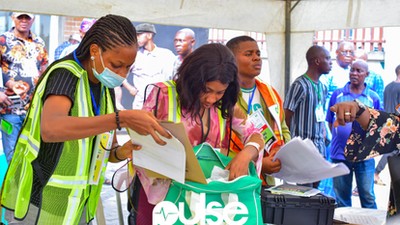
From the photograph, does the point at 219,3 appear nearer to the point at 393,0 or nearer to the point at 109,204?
the point at 393,0

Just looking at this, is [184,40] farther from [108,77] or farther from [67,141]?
[67,141]

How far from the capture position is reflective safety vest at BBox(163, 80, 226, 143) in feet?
8.07

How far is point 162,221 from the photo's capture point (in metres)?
2.24

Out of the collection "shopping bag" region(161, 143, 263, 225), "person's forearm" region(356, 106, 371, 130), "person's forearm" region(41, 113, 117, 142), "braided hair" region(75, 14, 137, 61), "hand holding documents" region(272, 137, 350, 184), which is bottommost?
"shopping bag" region(161, 143, 263, 225)

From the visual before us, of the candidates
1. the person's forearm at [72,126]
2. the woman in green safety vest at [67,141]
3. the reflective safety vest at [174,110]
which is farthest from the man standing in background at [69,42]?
the person's forearm at [72,126]

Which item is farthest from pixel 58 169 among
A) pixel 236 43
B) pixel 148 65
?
pixel 148 65

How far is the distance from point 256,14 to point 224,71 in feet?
9.01

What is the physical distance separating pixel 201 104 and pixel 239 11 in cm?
264

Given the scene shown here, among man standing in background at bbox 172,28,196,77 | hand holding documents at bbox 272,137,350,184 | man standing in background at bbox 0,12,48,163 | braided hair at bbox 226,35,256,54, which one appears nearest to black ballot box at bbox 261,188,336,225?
hand holding documents at bbox 272,137,350,184

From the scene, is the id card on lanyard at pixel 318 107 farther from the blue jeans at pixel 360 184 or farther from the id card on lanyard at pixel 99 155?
the id card on lanyard at pixel 99 155

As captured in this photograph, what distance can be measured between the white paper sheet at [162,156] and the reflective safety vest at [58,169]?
18 cm

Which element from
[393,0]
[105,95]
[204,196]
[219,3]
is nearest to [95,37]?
[105,95]

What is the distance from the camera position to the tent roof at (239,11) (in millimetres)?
4117

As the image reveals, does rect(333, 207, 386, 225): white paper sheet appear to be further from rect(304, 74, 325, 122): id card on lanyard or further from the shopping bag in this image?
rect(304, 74, 325, 122): id card on lanyard
